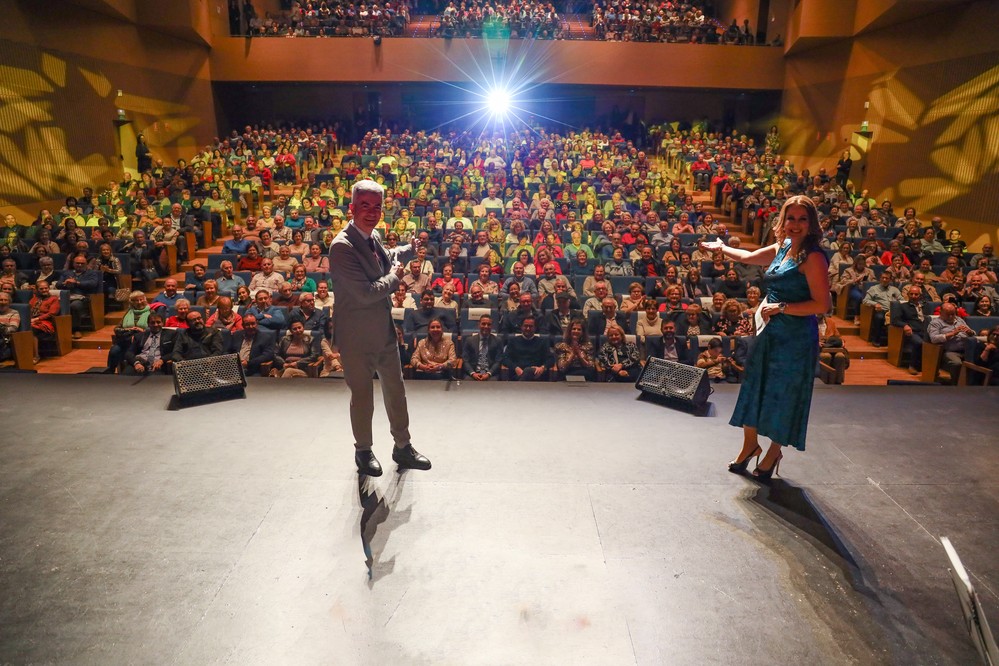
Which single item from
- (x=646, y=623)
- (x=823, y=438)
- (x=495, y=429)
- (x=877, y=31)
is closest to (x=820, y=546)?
(x=646, y=623)

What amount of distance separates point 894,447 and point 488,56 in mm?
12165

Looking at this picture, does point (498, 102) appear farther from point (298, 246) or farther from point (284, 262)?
point (284, 262)

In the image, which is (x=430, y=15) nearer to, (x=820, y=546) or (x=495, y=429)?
(x=495, y=429)

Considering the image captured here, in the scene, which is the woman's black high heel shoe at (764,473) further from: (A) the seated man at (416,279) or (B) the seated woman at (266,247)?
(B) the seated woman at (266,247)

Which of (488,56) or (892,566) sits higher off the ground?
(488,56)

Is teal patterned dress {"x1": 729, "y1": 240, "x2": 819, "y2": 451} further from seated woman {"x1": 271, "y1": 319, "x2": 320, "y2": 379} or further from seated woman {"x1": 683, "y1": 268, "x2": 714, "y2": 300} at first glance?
seated woman {"x1": 683, "y1": 268, "x2": 714, "y2": 300}

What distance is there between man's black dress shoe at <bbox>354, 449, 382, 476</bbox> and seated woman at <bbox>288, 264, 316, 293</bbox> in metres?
3.44

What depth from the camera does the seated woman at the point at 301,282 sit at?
5.68 m

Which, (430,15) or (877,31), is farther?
(430,15)

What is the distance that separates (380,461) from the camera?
275 centimetres

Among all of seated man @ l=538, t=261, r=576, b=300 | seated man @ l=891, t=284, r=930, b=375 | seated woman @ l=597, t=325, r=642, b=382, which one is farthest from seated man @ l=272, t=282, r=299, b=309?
seated man @ l=891, t=284, r=930, b=375

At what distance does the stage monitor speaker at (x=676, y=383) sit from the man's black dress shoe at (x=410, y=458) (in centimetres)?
153

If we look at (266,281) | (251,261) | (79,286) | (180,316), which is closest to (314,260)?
(251,261)

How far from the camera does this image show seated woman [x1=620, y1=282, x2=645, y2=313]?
532 cm
